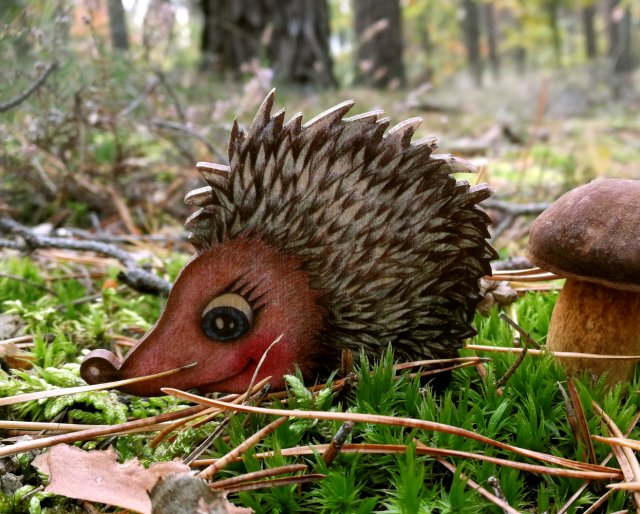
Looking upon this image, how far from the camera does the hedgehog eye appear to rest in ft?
5.27

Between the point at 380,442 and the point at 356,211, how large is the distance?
599mm

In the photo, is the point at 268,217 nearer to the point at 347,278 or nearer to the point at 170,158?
the point at 347,278

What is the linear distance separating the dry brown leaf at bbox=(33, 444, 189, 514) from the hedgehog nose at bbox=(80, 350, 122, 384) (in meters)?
0.21

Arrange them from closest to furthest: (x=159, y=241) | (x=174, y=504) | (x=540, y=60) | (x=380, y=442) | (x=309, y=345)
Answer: (x=174, y=504) → (x=380, y=442) → (x=309, y=345) → (x=159, y=241) → (x=540, y=60)

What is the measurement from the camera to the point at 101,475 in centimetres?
133

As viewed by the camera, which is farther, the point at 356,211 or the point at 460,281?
the point at 460,281

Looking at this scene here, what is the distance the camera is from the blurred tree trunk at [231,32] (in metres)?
7.99

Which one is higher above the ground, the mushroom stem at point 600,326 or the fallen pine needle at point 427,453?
the mushroom stem at point 600,326

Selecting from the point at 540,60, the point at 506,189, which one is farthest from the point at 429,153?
the point at 540,60

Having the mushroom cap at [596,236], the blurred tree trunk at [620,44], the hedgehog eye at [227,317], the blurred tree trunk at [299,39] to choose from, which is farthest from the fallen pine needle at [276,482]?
the blurred tree trunk at [620,44]

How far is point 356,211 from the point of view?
1.58 m

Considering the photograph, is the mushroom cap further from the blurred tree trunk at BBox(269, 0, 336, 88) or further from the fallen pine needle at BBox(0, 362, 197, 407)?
the blurred tree trunk at BBox(269, 0, 336, 88)

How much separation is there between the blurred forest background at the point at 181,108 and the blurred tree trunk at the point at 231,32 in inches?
0.7

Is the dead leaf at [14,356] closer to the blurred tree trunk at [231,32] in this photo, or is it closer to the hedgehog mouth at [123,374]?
the hedgehog mouth at [123,374]
